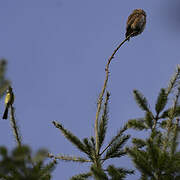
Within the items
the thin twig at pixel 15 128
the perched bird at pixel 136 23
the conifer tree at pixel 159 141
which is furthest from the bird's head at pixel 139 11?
the thin twig at pixel 15 128

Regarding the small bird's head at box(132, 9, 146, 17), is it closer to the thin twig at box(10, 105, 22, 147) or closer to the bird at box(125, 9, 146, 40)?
the bird at box(125, 9, 146, 40)

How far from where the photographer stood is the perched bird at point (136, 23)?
358 inches

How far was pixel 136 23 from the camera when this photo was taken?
9.12 meters

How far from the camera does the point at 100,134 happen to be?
411 centimetres

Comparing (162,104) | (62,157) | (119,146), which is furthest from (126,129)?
(62,157)

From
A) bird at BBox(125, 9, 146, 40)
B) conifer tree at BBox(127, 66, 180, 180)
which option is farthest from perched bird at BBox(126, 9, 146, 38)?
conifer tree at BBox(127, 66, 180, 180)

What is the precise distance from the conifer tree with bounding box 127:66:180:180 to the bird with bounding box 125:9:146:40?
4.68 metres

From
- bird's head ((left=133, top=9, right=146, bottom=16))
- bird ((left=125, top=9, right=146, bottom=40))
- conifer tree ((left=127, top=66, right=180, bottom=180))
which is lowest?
conifer tree ((left=127, top=66, right=180, bottom=180))

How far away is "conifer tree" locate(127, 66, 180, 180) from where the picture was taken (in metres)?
3.60

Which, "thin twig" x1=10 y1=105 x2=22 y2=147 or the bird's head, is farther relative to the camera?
the bird's head

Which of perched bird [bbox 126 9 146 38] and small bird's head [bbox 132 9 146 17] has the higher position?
small bird's head [bbox 132 9 146 17]

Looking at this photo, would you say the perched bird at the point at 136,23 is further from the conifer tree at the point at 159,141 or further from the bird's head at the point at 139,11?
the conifer tree at the point at 159,141

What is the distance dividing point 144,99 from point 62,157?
1.21 m

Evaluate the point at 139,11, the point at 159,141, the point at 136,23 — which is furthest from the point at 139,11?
the point at 159,141
